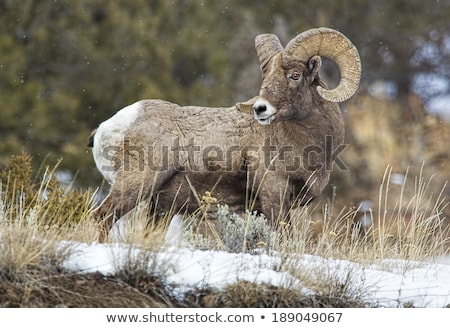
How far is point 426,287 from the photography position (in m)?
6.82

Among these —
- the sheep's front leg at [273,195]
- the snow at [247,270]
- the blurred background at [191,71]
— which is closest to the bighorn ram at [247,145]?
the sheep's front leg at [273,195]

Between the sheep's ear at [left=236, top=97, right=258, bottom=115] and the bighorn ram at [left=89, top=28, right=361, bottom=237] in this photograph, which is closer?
the bighorn ram at [left=89, top=28, right=361, bottom=237]

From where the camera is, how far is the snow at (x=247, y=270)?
6.35 m

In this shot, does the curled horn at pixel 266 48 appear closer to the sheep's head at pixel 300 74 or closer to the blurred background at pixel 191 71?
the sheep's head at pixel 300 74

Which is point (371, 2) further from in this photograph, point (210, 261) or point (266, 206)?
point (210, 261)

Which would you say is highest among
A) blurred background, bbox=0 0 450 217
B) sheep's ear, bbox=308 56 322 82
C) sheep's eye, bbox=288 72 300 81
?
sheep's ear, bbox=308 56 322 82

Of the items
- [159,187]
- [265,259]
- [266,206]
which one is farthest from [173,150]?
[265,259]

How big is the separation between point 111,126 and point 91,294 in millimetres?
2410

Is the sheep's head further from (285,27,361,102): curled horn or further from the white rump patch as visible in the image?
the white rump patch

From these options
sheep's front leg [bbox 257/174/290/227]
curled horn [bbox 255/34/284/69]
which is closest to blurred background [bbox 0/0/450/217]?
curled horn [bbox 255/34/284/69]

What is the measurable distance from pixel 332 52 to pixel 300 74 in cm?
40

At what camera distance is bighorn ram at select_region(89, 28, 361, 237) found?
8.05 m

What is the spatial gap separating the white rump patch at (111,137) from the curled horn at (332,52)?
5.02 ft

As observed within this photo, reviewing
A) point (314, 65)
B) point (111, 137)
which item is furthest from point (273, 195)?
point (111, 137)
